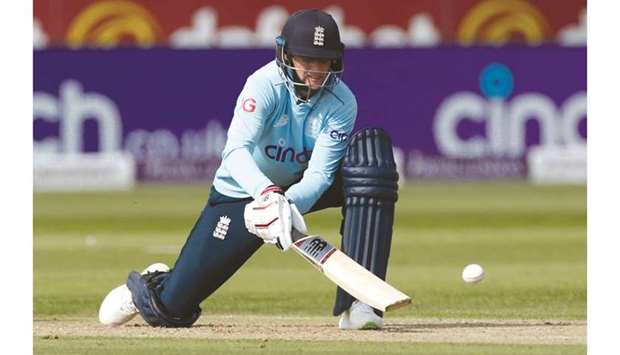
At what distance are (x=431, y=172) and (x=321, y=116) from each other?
14.6 m

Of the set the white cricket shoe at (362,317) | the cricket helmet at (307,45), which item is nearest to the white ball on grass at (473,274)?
the white cricket shoe at (362,317)

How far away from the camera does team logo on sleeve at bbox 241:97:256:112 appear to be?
21.6 ft

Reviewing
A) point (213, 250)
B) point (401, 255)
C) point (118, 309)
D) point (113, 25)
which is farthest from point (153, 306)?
point (113, 25)

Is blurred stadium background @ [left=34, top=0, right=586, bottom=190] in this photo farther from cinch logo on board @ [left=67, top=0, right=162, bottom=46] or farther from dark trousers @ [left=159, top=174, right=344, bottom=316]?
dark trousers @ [left=159, top=174, right=344, bottom=316]

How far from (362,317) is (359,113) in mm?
13859

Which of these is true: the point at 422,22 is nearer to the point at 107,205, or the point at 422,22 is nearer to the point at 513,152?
the point at 513,152

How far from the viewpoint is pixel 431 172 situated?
21.2 meters

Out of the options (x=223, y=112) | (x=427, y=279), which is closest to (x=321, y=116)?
(x=427, y=279)

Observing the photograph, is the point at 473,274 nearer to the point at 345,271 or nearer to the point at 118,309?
the point at 345,271

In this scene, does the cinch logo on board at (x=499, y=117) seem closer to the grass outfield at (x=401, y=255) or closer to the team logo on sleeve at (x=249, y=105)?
the grass outfield at (x=401, y=255)

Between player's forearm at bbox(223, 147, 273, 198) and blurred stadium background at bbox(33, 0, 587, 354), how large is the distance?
6075 millimetres

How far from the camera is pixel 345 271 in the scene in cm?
645

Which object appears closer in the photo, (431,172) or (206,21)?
(431,172)
